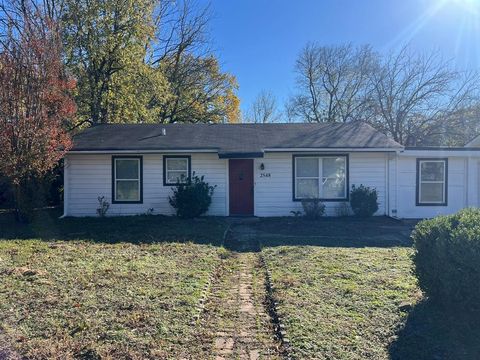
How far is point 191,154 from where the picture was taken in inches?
548

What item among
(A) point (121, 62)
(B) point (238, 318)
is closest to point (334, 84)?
(A) point (121, 62)

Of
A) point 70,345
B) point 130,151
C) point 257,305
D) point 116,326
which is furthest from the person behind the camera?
point 130,151

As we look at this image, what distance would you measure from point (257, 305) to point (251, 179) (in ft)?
29.4

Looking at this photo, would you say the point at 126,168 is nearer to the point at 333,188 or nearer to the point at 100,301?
the point at 333,188

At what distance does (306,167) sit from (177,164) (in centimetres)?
460

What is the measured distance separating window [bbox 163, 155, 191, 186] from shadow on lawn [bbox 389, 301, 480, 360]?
10202 millimetres

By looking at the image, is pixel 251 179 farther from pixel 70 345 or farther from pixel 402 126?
pixel 402 126

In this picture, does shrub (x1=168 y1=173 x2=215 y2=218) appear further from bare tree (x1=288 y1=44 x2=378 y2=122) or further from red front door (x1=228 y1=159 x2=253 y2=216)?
bare tree (x1=288 y1=44 x2=378 y2=122)

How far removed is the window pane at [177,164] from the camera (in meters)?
14.0

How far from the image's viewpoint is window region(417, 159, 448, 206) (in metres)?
14.0

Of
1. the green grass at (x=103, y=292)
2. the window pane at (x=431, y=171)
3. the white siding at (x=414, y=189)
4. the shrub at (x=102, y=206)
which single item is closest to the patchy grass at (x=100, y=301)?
the green grass at (x=103, y=292)

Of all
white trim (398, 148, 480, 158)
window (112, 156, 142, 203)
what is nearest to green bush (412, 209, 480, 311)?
white trim (398, 148, 480, 158)

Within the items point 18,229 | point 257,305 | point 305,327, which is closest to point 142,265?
point 257,305

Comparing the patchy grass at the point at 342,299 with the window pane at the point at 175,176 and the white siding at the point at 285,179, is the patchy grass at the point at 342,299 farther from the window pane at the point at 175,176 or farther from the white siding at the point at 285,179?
the window pane at the point at 175,176
